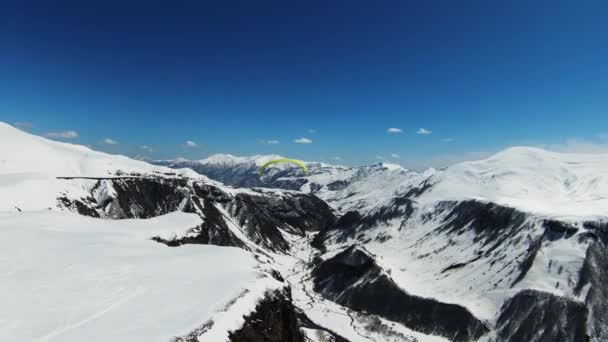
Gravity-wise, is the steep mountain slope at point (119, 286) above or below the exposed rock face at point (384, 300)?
above

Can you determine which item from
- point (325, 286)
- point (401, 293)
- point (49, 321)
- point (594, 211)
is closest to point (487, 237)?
point (594, 211)

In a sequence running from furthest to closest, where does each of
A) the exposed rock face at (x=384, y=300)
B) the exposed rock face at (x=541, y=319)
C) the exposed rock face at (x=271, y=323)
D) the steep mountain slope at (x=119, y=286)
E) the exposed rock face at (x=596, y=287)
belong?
1. the exposed rock face at (x=384, y=300)
2. the exposed rock face at (x=541, y=319)
3. the exposed rock face at (x=596, y=287)
4. the exposed rock face at (x=271, y=323)
5. the steep mountain slope at (x=119, y=286)

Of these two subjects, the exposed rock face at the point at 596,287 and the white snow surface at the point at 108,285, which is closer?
the white snow surface at the point at 108,285

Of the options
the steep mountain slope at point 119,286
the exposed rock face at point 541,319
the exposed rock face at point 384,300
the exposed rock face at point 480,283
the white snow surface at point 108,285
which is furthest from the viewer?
the exposed rock face at point 384,300

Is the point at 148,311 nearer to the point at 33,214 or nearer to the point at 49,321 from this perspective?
the point at 49,321

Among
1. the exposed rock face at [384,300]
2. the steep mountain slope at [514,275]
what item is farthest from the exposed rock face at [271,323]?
the steep mountain slope at [514,275]

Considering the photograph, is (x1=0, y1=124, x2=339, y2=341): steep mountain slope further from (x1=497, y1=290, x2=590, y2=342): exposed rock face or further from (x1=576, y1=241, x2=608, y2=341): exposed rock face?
(x1=576, y1=241, x2=608, y2=341): exposed rock face

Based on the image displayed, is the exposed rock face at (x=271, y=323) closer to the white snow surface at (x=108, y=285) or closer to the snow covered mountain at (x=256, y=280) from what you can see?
the snow covered mountain at (x=256, y=280)
